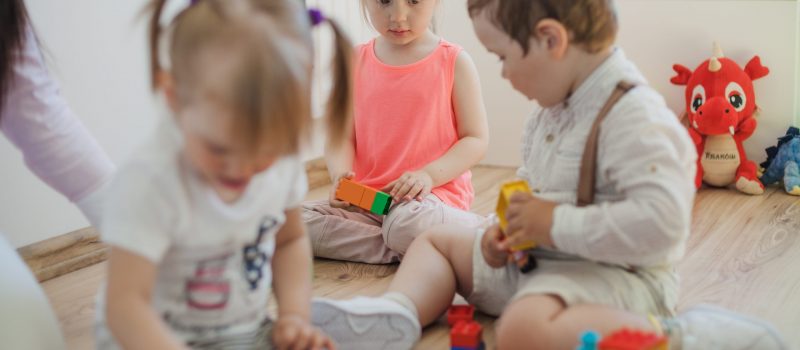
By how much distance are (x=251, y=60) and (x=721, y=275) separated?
904 millimetres

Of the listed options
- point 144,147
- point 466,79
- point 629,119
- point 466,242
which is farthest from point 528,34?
point 466,79

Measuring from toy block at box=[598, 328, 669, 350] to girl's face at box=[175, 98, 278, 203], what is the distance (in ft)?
1.19

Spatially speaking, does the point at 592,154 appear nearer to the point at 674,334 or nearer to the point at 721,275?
the point at 674,334

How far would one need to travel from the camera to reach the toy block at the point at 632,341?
2.54ft

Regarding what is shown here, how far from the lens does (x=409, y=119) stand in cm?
150

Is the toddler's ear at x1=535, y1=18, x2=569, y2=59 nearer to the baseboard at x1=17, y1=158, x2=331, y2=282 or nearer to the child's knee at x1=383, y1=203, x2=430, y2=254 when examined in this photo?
the child's knee at x1=383, y1=203, x2=430, y2=254

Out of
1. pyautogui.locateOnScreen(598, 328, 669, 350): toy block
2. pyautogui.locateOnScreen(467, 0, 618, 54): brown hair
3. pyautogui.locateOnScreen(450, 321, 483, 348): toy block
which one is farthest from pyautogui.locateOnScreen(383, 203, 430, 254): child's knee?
pyautogui.locateOnScreen(598, 328, 669, 350): toy block

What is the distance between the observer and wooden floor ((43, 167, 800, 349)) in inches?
44.6

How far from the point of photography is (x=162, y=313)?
0.77 meters

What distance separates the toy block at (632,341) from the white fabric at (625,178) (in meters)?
0.12

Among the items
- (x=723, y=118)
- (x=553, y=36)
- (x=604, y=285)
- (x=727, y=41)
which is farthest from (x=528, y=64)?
(x=727, y=41)

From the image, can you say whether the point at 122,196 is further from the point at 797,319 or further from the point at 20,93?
the point at 797,319

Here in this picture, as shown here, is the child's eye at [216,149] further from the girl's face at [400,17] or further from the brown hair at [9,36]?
the girl's face at [400,17]

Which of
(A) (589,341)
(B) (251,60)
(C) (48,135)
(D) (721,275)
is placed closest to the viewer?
(B) (251,60)
